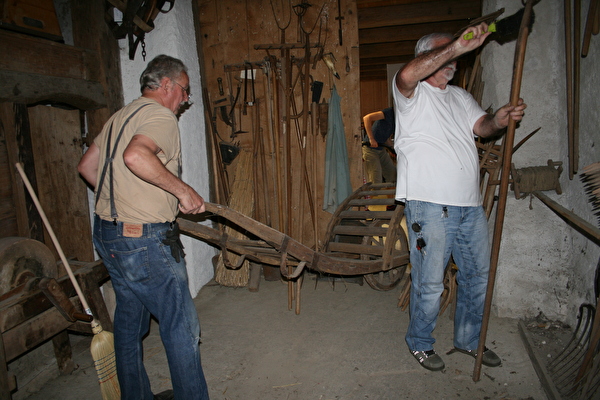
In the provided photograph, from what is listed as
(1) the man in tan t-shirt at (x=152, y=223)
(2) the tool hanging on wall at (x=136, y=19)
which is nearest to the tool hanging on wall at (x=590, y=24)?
(1) the man in tan t-shirt at (x=152, y=223)

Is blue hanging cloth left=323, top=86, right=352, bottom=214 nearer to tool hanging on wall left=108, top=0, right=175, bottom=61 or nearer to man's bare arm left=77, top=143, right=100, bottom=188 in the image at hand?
tool hanging on wall left=108, top=0, right=175, bottom=61

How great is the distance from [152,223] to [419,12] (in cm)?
458

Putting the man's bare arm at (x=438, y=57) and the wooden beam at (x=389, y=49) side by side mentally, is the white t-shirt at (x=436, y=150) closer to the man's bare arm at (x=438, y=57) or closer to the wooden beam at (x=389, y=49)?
the man's bare arm at (x=438, y=57)

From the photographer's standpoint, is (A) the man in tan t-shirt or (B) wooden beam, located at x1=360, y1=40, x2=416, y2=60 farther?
(B) wooden beam, located at x1=360, y1=40, x2=416, y2=60

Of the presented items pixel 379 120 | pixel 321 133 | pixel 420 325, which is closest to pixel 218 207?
pixel 420 325

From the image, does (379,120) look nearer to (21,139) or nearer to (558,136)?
(558,136)

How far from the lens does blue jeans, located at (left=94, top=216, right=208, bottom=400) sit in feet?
6.14

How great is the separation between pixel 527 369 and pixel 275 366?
68.5 inches

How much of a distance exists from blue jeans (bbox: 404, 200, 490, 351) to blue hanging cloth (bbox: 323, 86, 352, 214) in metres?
2.05

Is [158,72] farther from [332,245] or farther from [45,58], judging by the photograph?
[332,245]

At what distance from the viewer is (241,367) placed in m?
2.67

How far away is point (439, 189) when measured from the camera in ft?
7.50

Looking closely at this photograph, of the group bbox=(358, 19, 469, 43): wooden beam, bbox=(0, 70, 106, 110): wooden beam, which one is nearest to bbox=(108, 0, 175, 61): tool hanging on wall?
bbox=(0, 70, 106, 110): wooden beam

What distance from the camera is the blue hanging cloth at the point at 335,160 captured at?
4.47m
